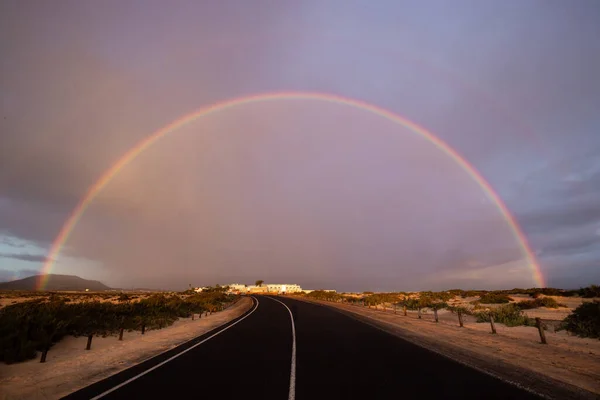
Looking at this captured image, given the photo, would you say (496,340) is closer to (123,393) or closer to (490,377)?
(490,377)

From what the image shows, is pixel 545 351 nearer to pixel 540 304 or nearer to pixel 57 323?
pixel 57 323

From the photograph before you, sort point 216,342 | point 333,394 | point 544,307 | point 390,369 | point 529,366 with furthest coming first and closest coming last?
1. point 544,307
2. point 216,342
3. point 529,366
4. point 390,369
5. point 333,394

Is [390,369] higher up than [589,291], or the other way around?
[589,291]

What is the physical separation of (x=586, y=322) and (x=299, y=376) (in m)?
18.7

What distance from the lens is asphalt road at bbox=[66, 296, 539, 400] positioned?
7.28 m

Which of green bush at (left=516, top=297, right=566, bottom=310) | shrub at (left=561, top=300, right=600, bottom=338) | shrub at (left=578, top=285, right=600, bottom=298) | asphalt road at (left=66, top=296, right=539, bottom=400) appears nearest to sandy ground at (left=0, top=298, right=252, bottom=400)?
asphalt road at (left=66, top=296, right=539, bottom=400)

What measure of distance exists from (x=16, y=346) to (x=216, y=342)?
7.22m

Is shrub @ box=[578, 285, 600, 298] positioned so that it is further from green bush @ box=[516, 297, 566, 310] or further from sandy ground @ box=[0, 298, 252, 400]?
sandy ground @ box=[0, 298, 252, 400]

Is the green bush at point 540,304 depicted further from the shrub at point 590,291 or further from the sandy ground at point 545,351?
the sandy ground at point 545,351

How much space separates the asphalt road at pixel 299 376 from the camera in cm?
728

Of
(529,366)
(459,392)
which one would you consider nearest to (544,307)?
(529,366)

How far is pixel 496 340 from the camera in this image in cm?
1652

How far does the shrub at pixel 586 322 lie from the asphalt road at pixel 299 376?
437 inches

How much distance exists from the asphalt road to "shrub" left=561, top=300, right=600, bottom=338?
11.1m
